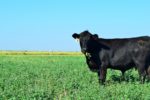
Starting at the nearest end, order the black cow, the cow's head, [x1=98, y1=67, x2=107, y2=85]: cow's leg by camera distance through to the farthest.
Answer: [x1=98, y1=67, x2=107, y2=85]: cow's leg → the black cow → the cow's head

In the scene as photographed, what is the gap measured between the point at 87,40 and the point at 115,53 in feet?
4.08

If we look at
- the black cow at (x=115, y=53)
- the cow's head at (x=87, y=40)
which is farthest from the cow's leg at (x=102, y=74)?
the cow's head at (x=87, y=40)

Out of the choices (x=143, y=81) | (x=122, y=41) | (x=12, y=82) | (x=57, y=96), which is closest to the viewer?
(x=57, y=96)

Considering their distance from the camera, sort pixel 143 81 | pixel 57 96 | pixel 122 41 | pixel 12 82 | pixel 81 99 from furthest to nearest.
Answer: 1. pixel 122 41
2. pixel 143 81
3. pixel 12 82
4. pixel 57 96
5. pixel 81 99

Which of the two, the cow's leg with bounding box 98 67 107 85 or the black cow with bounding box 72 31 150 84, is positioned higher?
the black cow with bounding box 72 31 150 84

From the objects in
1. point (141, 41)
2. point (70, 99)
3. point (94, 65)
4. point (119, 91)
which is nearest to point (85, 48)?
point (94, 65)

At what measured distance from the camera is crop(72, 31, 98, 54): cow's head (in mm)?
17531

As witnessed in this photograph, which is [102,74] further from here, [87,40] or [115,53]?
[87,40]

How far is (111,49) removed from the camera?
17.8 meters

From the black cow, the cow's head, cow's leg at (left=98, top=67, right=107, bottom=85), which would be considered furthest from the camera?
the cow's head

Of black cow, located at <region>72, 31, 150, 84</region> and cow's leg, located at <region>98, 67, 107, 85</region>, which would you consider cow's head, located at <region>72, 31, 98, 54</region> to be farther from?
cow's leg, located at <region>98, 67, 107, 85</region>

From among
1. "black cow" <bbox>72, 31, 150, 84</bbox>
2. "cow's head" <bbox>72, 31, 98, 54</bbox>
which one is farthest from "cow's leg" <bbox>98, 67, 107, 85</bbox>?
"cow's head" <bbox>72, 31, 98, 54</bbox>

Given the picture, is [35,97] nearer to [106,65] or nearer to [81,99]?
[81,99]

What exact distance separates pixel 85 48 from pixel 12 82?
3.28 m
